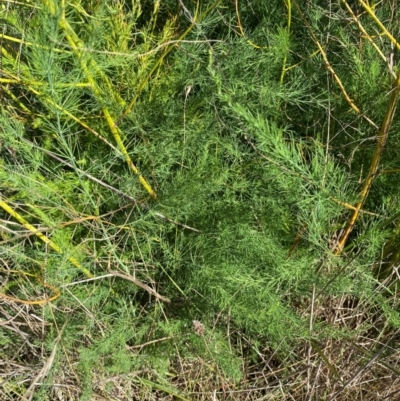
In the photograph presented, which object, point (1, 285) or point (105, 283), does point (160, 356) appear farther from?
point (1, 285)

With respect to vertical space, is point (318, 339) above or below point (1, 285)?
above

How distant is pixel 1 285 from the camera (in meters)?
1.40

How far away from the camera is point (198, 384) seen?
149cm

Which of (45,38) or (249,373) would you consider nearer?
(45,38)

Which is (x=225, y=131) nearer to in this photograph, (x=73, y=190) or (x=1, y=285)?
(x=73, y=190)

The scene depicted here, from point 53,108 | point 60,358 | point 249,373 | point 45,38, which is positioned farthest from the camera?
point 249,373

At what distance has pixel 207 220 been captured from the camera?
136cm

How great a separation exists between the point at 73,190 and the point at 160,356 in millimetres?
497

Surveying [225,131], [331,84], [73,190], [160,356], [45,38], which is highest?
[45,38]

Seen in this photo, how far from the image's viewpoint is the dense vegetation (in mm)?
1206

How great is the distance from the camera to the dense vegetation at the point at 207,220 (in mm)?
1206

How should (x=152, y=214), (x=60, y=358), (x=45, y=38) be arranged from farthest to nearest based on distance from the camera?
(x=60, y=358) < (x=152, y=214) < (x=45, y=38)

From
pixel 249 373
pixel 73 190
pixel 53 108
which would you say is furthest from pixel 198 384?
pixel 53 108

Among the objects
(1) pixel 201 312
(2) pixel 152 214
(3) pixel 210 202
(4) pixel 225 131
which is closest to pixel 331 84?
(4) pixel 225 131
